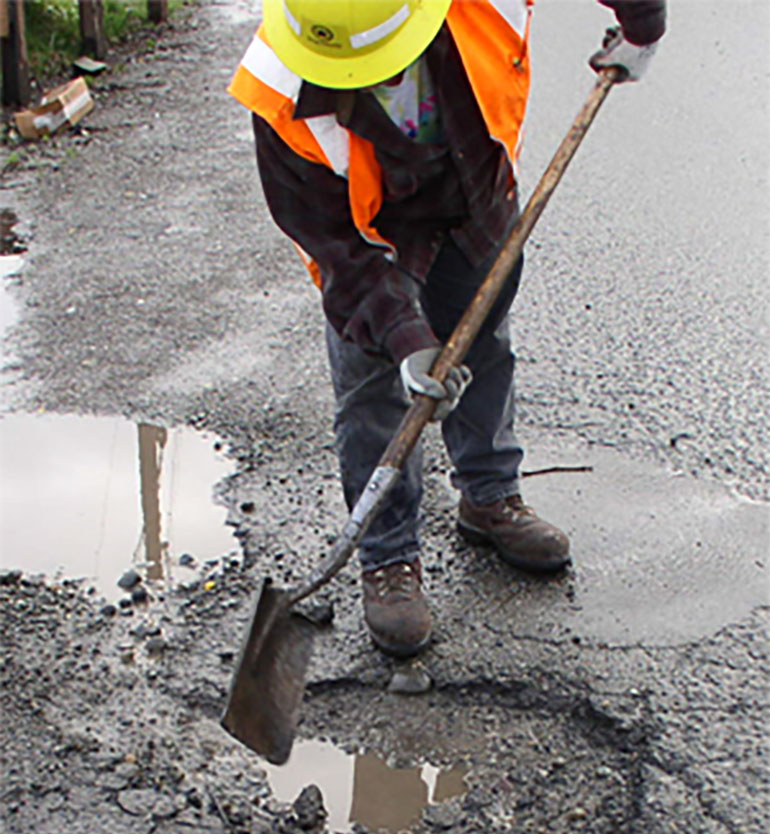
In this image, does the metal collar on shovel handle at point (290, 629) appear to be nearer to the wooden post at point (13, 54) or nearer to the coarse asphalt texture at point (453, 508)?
the coarse asphalt texture at point (453, 508)

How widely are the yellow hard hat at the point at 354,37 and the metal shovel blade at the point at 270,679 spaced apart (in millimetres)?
1083

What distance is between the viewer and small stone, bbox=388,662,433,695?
3.00m

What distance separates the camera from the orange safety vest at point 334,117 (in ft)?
8.88

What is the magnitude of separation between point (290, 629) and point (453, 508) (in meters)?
0.94

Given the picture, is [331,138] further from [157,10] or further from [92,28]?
[157,10]

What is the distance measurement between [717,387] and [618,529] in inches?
33.5

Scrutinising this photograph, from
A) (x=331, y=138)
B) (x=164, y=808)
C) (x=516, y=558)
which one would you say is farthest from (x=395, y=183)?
(x=164, y=808)

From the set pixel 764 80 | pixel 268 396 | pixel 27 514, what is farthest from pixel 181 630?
pixel 764 80

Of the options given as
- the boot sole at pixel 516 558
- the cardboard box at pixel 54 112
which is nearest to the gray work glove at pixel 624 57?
the boot sole at pixel 516 558

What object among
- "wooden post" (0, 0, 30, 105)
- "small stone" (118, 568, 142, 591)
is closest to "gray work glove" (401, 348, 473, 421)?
"small stone" (118, 568, 142, 591)

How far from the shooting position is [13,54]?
6695mm

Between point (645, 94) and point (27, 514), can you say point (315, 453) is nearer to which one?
point (27, 514)

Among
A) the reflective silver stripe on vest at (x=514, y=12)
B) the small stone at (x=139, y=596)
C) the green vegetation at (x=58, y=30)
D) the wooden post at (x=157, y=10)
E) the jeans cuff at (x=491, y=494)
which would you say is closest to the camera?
the reflective silver stripe on vest at (x=514, y=12)

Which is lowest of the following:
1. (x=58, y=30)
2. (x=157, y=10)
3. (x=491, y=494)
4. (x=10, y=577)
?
(x=157, y=10)
